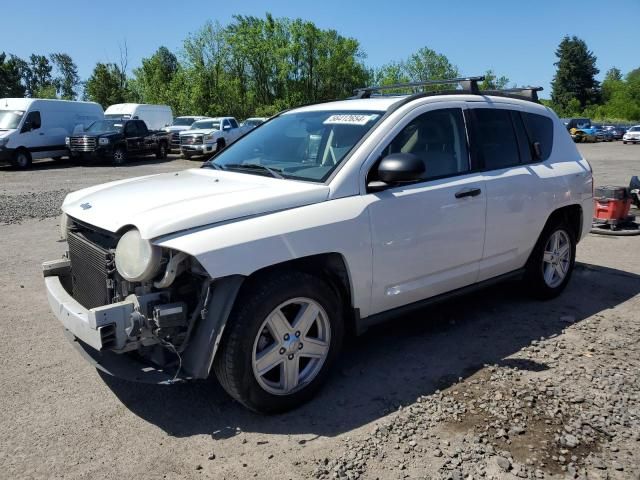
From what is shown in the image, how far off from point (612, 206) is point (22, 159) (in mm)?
20263

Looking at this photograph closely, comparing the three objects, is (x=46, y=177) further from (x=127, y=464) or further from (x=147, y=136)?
(x=127, y=464)

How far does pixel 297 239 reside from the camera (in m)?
3.23

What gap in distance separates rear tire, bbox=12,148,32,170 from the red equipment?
19870mm

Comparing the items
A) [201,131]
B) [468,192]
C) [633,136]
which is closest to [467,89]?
[468,192]

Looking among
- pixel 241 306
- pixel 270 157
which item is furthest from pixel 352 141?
pixel 241 306

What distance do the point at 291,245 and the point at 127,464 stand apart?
4.81 ft

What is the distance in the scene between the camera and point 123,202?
3.43 metres

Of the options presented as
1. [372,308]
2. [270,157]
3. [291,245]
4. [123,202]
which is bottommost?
[372,308]

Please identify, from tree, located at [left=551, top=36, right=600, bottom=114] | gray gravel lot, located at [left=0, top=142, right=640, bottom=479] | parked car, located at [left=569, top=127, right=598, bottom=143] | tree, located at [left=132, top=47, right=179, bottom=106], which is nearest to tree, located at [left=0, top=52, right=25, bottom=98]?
tree, located at [left=132, top=47, right=179, bottom=106]

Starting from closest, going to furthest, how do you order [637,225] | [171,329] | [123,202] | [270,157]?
[171,329] < [123,202] < [270,157] < [637,225]

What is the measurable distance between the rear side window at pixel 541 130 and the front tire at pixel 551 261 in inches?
27.8

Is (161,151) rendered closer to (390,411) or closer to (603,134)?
(390,411)

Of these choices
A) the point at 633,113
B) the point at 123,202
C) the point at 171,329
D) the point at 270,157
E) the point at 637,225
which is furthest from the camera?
the point at 633,113

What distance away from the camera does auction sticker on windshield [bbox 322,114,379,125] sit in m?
3.96
